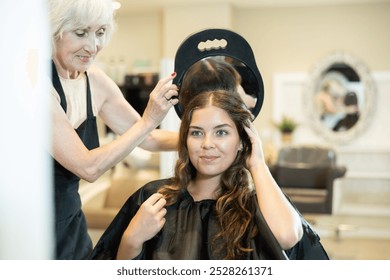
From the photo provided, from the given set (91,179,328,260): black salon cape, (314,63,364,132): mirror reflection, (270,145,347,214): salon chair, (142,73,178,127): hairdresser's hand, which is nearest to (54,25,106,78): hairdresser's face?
(142,73,178,127): hairdresser's hand

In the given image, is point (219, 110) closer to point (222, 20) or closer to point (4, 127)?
point (222, 20)

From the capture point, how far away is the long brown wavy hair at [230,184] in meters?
1.08

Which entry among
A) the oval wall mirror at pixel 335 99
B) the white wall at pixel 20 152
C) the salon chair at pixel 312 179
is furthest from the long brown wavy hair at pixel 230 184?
the oval wall mirror at pixel 335 99

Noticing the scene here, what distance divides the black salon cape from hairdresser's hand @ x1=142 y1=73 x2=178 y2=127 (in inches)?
8.1

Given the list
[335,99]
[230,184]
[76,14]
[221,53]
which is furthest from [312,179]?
[76,14]

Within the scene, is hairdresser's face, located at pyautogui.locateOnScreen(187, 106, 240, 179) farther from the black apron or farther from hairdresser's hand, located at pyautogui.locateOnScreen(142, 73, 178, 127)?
the black apron

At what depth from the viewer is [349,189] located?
2.39 metres

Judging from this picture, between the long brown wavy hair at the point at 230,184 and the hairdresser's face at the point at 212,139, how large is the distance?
13 mm

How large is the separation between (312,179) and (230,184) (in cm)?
240

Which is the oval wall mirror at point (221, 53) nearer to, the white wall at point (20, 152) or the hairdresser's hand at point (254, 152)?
the hairdresser's hand at point (254, 152)

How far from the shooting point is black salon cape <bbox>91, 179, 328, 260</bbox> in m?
1.11

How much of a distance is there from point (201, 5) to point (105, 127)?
41cm

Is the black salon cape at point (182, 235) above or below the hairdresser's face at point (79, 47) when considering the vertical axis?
below

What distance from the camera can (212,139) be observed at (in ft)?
3.53
